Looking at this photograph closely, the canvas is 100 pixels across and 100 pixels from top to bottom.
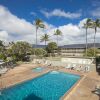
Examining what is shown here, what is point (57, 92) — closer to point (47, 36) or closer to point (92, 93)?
point (92, 93)

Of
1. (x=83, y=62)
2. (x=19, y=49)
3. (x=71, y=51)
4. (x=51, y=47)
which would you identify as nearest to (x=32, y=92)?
(x=83, y=62)

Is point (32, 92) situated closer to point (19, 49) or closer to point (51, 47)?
point (19, 49)

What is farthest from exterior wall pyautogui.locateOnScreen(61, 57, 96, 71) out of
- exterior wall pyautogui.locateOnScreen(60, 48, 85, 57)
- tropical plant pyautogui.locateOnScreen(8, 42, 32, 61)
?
exterior wall pyautogui.locateOnScreen(60, 48, 85, 57)

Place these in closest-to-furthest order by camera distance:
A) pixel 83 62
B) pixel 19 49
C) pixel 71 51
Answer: pixel 83 62 → pixel 19 49 → pixel 71 51

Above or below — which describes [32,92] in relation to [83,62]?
below

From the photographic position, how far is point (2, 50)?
130 feet

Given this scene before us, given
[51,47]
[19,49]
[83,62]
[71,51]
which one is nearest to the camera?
[83,62]

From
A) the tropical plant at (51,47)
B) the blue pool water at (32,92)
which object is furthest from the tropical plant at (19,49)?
the blue pool water at (32,92)

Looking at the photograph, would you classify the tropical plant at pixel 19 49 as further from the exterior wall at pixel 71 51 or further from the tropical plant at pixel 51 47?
the exterior wall at pixel 71 51

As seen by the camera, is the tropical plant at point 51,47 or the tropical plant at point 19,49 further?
the tropical plant at point 51,47

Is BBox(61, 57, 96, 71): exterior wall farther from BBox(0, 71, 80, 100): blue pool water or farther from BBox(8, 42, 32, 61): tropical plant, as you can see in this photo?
BBox(8, 42, 32, 61): tropical plant

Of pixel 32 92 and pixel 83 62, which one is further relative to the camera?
pixel 83 62

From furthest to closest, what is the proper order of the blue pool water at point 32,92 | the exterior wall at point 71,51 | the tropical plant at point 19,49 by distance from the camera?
1. the exterior wall at point 71,51
2. the tropical plant at point 19,49
3. the blue pool water at point 32,92

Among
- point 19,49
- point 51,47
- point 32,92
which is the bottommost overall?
point 32,92
